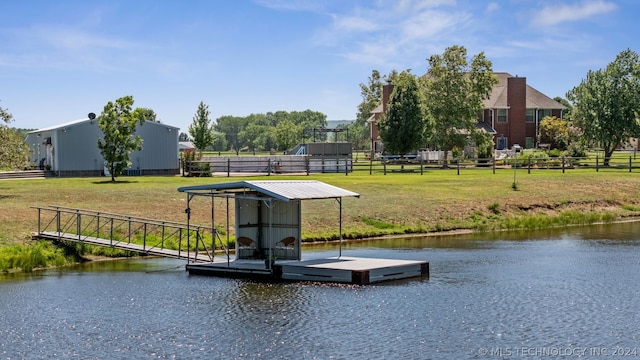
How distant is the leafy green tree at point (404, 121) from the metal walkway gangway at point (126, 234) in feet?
149

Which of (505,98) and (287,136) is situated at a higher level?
(505,98)

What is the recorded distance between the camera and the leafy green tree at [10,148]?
5219cm

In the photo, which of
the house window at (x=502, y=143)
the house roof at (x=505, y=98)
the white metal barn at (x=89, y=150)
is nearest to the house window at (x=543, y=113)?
the house roof at (x=505, y=98)

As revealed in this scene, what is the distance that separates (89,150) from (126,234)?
1424 inches

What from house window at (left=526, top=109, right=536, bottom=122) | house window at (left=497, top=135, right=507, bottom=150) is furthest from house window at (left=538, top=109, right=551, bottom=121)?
house window at (left=497, top=135, right=507, bottom=150)

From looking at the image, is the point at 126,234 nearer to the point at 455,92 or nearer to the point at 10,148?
the point at 10,148

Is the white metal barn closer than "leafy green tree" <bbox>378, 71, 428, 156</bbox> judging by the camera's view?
Yes

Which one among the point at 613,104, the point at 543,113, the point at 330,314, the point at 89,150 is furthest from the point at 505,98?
the point at 330,314

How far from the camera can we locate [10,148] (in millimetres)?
52844

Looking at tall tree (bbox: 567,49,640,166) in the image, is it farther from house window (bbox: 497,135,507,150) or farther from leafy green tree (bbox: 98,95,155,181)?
leafy green tree (bbox: 98,95,155,181)

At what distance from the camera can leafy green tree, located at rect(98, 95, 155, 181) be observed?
68250mm

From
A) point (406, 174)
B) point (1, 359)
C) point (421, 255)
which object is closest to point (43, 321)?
point (1, 359)

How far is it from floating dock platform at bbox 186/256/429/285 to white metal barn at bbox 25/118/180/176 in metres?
43.7

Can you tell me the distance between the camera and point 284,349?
72.1ft
